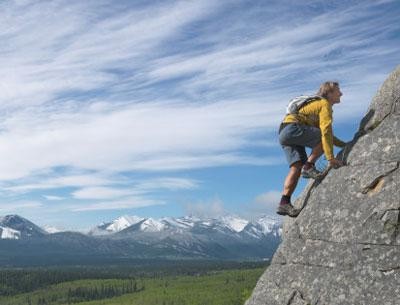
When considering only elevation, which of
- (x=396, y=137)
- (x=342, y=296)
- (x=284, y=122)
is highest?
(x=284, y=122)

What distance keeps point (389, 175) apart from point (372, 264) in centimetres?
263

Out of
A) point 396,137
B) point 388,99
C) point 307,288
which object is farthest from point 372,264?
point 388,99

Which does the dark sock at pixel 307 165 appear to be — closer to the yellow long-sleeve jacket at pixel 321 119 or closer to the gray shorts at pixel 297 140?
the gray shorts at pixel 297 140

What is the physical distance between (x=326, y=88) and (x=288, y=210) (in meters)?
4.43

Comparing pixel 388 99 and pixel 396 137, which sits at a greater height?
pixel 388 99

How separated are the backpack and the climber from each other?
0.04 meters

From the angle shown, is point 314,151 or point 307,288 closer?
point 307,288

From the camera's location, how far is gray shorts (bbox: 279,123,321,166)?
18047 mm

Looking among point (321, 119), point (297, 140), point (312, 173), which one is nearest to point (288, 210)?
point (312, 173)

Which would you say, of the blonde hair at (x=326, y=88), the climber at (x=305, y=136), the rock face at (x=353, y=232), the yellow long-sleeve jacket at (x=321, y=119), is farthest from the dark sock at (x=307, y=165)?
the blonde hair at (x=326, y=88)

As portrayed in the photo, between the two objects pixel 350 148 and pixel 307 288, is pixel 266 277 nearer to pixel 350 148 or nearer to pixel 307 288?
pixel 307 288

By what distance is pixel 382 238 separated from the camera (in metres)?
14.6

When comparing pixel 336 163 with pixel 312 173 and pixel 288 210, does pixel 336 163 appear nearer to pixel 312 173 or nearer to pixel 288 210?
pixel 312 173

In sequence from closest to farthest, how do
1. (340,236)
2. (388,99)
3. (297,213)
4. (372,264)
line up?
(372,264) < (340,236) < (388,99) < (297,213)
